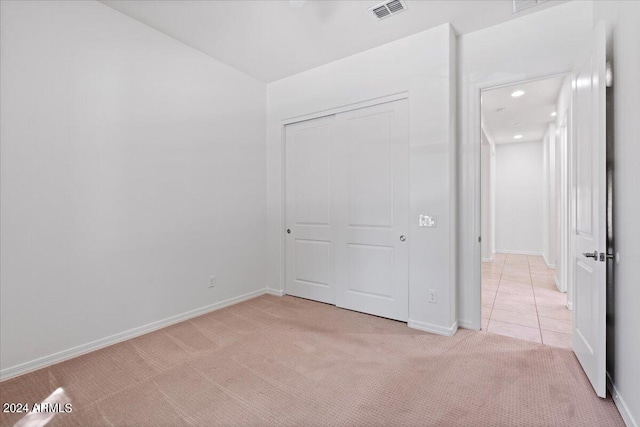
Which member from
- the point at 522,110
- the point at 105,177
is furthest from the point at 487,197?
the point at 105,177

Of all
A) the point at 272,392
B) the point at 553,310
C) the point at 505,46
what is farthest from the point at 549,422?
the point at 505,46

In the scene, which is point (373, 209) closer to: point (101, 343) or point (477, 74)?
point (477, 74)

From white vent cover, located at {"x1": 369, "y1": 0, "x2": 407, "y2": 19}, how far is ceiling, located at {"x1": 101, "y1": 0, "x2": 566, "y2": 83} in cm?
5

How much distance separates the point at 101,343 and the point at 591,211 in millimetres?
3860

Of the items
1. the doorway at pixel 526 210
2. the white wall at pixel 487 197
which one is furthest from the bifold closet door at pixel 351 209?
the white wall at pixel 487 197

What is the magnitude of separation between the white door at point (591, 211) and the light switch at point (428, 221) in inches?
40.8

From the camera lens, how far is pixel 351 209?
355 cm

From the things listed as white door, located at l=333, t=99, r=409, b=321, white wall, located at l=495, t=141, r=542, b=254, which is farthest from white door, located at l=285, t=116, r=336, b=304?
white wall, located at l=495, t=141, r=542, b=254

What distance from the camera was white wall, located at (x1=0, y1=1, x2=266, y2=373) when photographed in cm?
221

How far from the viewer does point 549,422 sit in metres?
1.68

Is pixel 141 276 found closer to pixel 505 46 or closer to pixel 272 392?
pixel 272 392

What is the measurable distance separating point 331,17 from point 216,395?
10.4ft

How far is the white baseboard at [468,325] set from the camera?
117 inches

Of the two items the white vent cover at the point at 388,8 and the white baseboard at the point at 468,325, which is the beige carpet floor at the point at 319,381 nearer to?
the white baseboard at the point at 468,325
